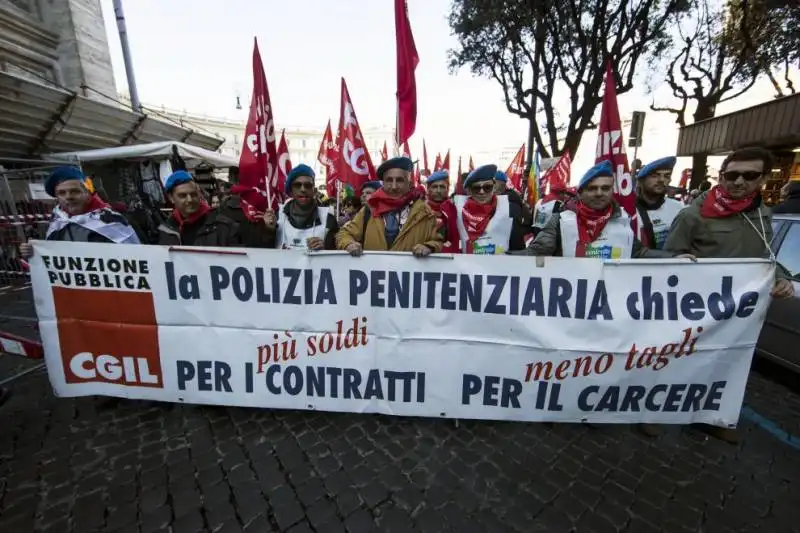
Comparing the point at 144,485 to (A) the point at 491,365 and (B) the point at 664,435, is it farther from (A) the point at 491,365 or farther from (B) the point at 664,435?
(B) the point at 664,435

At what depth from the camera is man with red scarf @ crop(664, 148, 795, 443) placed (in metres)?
2.67

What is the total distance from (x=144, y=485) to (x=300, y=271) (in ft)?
5.41

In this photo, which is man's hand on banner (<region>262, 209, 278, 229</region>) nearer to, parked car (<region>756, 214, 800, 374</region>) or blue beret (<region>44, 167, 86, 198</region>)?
blue beret (<region>44, 167, 86, 198</region>)

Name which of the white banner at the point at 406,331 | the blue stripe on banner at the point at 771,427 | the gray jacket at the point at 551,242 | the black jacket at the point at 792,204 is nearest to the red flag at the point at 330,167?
the white banner at the point at 406,331

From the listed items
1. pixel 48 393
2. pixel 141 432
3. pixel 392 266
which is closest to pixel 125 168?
pixel 48 393

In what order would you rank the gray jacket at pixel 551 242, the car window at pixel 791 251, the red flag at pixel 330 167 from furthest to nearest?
the red flag at pixel 330 167, the car window at pixel 791 251, the gray jacket at pixel 551 242

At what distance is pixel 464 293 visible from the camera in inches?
104

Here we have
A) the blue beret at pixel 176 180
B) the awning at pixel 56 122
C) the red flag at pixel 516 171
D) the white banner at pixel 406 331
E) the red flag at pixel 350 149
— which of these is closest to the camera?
the white banner at pixel 406 331

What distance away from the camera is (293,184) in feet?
11.9

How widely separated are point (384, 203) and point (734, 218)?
269cm

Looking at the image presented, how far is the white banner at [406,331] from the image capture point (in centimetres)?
254

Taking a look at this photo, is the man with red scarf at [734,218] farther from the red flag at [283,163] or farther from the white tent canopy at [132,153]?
the white tent canopy at [132,153]

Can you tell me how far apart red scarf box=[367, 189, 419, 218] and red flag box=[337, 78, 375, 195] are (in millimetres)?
603

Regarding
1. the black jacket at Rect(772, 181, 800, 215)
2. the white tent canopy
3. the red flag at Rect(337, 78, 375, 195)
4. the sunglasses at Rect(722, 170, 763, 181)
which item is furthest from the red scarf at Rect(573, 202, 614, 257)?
the white tent canopy
